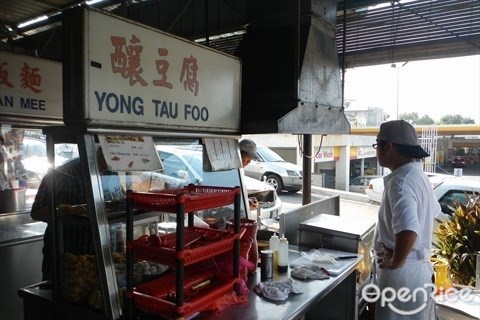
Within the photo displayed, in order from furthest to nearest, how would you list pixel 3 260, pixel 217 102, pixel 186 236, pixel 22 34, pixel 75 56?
1. pixel 22 34
2. pixel 3 260
3. pixel 217 102
4. pixel 186 236
5. pixel 75 56

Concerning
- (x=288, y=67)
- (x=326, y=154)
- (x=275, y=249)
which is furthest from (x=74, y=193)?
(x=326, y=154)

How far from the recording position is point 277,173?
1157 cm

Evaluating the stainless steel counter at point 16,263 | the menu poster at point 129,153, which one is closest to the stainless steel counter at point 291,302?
the menu poster at point 129,153

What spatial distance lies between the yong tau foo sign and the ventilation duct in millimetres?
237

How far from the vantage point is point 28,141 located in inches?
149

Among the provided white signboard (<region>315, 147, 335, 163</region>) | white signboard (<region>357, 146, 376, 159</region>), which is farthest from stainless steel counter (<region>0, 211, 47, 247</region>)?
white signboard (<region>357, 146, 376, 159</region>)

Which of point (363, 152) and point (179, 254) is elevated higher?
point (363, 152)

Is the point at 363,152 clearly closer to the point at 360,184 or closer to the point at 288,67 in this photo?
the point at 360,184

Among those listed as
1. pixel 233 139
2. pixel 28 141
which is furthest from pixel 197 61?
pixel 28 141

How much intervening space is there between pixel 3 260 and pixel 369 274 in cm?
313

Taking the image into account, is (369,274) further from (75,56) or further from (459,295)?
(75,56)

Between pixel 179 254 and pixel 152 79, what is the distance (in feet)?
3.33

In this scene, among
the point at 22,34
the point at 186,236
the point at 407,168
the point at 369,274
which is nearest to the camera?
the point at 186,236

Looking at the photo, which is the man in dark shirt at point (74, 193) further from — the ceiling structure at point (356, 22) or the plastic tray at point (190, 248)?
the ceiling structure at point (356, 22)
